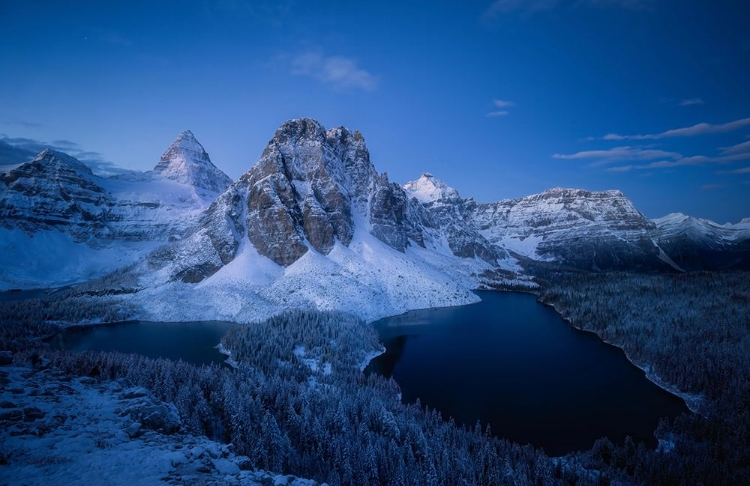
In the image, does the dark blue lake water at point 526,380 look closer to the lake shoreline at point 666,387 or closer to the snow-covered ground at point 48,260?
the lake shoreline at point 666,387

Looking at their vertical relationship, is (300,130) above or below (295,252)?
above

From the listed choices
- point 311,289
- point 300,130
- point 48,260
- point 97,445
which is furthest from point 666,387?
point 48,260

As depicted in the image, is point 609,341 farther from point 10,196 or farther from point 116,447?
point 10,196

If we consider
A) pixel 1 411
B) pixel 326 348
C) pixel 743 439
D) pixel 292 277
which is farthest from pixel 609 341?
pixel 1 411

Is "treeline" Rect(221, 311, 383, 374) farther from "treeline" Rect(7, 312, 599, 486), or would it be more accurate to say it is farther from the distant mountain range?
the distant mountain range

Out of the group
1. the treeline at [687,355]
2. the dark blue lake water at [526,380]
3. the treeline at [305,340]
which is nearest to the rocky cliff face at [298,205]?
the treeline at [305,340]

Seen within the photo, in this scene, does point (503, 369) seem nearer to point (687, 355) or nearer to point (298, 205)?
point (687, 355)
